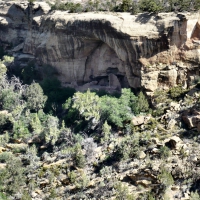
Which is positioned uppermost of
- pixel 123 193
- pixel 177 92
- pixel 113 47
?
pixel 113 47

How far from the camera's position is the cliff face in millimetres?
31766

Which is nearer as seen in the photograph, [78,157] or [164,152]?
[164,152]

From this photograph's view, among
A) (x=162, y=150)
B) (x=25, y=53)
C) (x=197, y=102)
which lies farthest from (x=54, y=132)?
(x=25, y=53)

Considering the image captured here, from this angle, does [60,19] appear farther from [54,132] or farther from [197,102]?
[197,102]

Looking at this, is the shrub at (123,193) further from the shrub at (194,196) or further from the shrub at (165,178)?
the shrub at (194,196)

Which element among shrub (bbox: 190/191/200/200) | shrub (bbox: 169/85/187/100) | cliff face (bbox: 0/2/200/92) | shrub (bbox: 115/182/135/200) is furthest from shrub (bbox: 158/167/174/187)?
cliff face (bbox: 0/2/200/92)

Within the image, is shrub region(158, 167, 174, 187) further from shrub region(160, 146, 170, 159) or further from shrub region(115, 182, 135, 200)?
shrub region(115, 182, 135, 200)

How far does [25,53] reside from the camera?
44.3 meters

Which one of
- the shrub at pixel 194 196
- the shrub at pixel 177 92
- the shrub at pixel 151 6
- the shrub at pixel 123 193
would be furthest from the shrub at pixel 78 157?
the shrub at pixel 151 6

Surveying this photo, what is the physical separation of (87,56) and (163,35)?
958 cm

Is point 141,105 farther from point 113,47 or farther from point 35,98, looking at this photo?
point 35,98

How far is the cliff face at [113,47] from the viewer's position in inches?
1251

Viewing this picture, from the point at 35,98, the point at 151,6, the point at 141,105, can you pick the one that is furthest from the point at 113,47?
the point at 35,98

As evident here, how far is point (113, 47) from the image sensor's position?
34656mm
